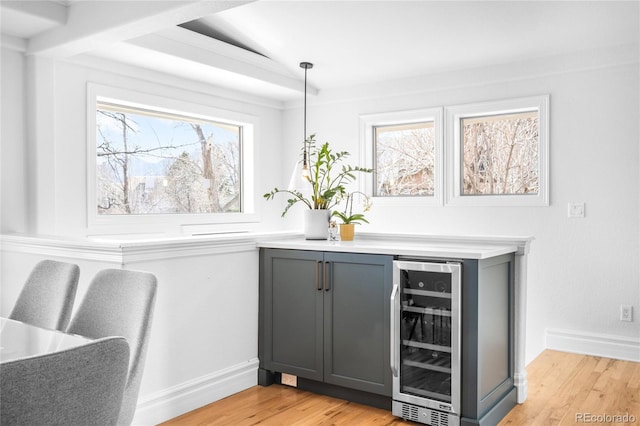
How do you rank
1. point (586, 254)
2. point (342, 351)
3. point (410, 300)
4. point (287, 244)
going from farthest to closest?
point (586, 254) < point (287, 244) < point (342, 351) < point (410, 300)

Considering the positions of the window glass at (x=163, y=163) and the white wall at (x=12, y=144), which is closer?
the white wall at (x=12, y=144)

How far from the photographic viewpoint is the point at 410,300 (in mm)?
2926

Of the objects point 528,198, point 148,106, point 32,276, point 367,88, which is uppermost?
point 367,88

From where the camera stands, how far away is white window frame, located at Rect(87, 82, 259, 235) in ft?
12.6

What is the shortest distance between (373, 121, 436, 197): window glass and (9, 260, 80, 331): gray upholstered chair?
3.44 metres

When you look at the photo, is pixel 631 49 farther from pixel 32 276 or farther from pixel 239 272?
pixel 32 276

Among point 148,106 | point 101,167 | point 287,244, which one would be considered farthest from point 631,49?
point 101,167

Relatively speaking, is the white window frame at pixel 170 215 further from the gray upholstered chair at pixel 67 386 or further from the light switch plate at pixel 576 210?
the gray upholstered chair at pixel 67 386

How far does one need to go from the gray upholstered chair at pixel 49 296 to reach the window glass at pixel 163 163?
70.4 inches

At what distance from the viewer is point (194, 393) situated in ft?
10.0

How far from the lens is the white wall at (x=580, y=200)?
12.9 ft

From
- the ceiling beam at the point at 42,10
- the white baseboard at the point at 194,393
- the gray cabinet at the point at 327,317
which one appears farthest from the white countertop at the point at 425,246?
the ceiling beam at the point at 42,10

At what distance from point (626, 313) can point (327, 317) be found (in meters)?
2.32

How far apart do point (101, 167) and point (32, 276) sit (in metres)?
2.01
